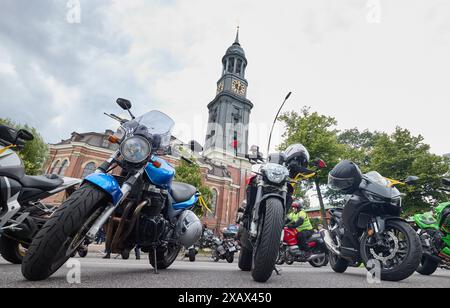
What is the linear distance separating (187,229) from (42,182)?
5.88 ft

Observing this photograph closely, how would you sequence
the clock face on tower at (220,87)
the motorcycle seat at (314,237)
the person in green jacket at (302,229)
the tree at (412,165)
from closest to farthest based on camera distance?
the motorcycle seat at (314,237)
the person in green jacket at (302,229)
the tree at (412,165)
the clock face on tower at (220,87)

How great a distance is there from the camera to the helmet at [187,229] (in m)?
3.05

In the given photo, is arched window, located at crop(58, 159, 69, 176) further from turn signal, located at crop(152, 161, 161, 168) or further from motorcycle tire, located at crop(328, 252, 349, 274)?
motorcycle tire, located at crop(328, 252, 349, 274)

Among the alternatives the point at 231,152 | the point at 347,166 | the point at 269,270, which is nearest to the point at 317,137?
the point at 347,166

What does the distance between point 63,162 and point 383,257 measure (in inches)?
1312

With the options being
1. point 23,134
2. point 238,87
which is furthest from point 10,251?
point 238,87

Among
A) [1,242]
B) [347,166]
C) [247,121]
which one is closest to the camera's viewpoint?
[1,242]

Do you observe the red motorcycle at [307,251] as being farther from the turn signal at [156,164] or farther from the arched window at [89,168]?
the arched window at [89,168]

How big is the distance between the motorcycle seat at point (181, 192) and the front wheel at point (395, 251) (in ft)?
7.46

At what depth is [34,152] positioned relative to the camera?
23.1 m

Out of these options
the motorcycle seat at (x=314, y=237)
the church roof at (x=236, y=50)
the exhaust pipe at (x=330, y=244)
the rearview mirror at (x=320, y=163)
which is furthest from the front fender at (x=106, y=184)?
the church roof at (x=236, y=50)
